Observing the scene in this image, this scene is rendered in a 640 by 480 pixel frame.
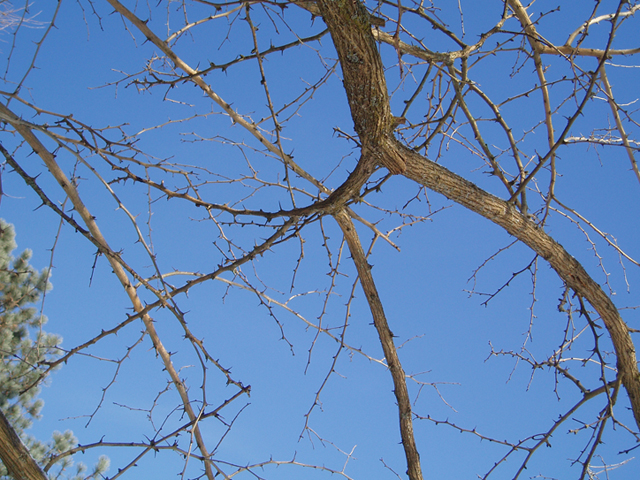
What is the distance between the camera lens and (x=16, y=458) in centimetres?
184

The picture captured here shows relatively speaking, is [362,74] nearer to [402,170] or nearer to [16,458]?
[402,170]

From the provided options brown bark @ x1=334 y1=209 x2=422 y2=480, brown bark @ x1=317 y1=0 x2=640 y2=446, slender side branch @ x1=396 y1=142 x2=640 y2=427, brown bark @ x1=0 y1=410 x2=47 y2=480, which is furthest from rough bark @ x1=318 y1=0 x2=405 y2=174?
brown bark @ x1=0 y1=410 x2=47 y2=480

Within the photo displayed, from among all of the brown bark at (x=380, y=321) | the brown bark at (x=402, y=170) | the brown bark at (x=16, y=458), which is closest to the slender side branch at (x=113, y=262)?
the brown bark at (x=16, y=458)

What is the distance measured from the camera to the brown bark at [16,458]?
72.6 inches

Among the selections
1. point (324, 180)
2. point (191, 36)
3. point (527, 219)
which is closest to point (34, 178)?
point (191, 36)

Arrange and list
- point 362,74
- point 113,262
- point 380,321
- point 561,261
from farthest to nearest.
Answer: point 380,321 < point 561,261 < point 113,262 < point 362,74

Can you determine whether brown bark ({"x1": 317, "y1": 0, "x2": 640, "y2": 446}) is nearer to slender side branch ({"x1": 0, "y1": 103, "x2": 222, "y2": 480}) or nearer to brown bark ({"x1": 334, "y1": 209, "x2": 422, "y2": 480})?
brown bark ({"x1": 334, "y1": 209, "x2": 422, "y2": 480})

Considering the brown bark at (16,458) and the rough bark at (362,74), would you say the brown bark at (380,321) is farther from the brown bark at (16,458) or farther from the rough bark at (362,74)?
the brown bark at (16,458)

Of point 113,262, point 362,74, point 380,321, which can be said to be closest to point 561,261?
point 380,321

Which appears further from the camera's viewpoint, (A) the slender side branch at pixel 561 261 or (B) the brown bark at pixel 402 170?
(A) the slender side branch at pixel 561 261

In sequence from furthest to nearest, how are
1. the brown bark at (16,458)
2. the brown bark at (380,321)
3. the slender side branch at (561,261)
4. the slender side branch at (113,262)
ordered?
the brown bark at (380,321) → the slender side branch at (561,261) → the slender side branch at (113,262) → the brown bark at (16,458)

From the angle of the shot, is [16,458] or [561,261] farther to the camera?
[561,261]

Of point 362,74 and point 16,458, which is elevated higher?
point 362,74

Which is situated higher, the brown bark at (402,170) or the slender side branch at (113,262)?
the brown bark at (402,170)
